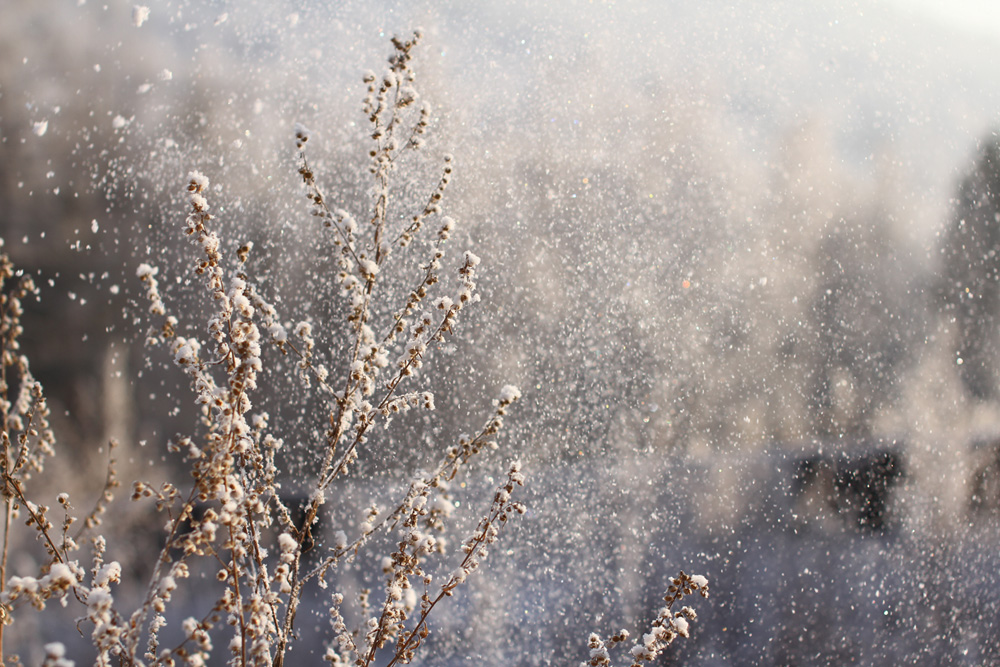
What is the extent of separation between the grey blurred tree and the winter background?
0.01 m

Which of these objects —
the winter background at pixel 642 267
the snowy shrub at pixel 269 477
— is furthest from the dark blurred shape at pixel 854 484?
the snowy shrub at pixel 269 477

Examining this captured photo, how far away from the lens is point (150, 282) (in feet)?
2.32

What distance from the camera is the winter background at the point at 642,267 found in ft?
6.24

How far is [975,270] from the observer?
7.11 feet

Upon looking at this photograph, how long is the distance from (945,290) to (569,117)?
4.88 feet

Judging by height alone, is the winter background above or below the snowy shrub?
above

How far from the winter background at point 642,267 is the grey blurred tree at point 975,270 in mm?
15

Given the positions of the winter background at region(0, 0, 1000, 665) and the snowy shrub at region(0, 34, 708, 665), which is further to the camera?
the winter background at region(0, 0, 1000, 665)

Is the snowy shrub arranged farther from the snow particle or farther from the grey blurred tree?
the grey blurred tree

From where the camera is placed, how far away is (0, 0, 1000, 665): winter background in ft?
6.24

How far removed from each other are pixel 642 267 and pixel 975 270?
3.89 feet

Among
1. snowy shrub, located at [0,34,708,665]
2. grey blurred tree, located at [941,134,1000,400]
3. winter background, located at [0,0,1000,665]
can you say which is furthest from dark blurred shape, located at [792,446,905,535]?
snowy shrub, located at [0,34,708,665]

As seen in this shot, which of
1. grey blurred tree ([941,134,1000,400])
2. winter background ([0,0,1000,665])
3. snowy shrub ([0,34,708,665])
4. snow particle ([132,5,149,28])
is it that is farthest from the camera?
grey blurred tree ([941,134,1000,400])

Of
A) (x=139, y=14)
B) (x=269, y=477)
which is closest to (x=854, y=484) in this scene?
(x=269, y=477)
